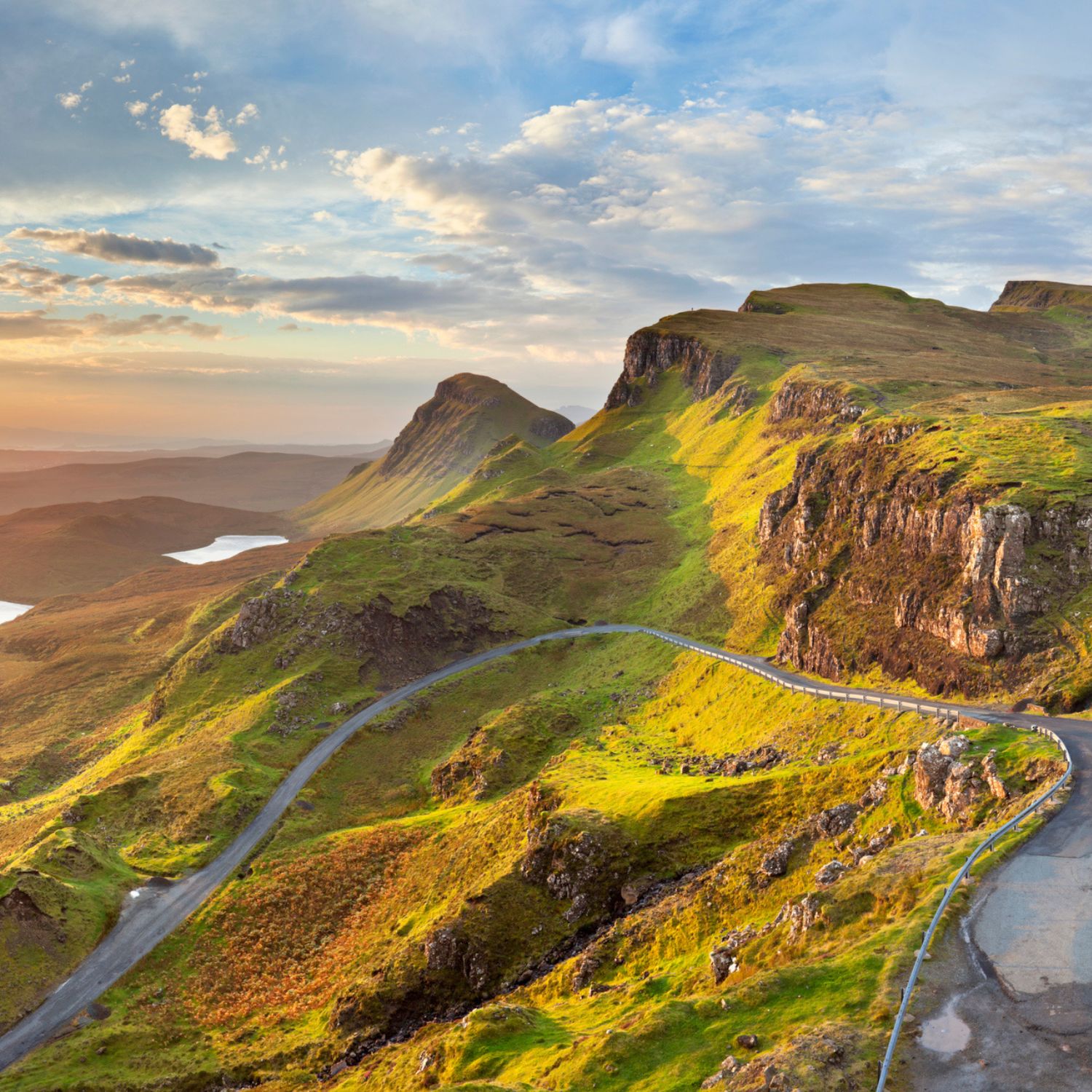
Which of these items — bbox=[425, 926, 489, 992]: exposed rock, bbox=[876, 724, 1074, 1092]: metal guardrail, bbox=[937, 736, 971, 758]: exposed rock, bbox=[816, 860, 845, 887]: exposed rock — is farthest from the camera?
bbox=[425, 926, 489, 992]: exposed rock

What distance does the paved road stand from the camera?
49.5 meters

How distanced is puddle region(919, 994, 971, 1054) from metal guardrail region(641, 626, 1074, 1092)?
0.84 metres

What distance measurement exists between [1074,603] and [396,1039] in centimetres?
6168

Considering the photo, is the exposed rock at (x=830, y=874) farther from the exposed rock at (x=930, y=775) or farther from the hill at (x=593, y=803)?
the exposed rock at (x=930, y=775)

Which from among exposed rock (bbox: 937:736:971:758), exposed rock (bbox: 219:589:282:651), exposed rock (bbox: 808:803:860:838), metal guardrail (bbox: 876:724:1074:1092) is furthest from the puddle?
exposed rock (bbox: 219:589:282:651)

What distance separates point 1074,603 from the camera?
2499 inches

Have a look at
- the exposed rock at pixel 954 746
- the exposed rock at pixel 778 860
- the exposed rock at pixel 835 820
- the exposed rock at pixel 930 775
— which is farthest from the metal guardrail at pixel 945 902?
the exposed rock at pixel 778 860

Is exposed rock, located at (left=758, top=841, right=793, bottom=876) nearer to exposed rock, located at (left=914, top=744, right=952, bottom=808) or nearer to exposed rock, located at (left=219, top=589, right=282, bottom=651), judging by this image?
exposed rock, located at (left=914, top=744, right=952, bottom=808)

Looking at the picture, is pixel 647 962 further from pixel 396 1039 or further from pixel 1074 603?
pixel 1074 603

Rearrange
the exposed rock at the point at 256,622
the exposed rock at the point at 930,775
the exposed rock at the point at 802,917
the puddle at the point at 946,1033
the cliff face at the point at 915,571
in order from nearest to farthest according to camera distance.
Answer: the puddle at the point at 946,1033
the exposed rock at the point at 802,917
the exposed rock at the point at 930,775
the cliff face at the point at 915,571
the exposed rock at the point at 256,622

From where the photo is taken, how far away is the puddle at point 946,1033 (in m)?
24.5

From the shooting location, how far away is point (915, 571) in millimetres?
77625

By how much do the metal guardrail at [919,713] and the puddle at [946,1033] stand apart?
0.84 m

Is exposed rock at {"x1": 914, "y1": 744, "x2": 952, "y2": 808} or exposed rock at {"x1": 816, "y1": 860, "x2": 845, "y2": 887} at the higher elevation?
exposed rock at {"x1": 914, "y1": 744, "x2": 952, "y2": 808}
